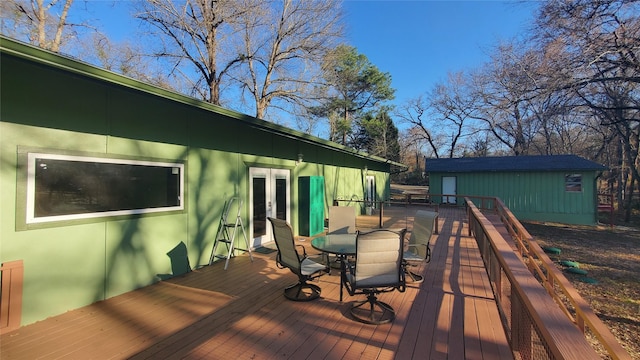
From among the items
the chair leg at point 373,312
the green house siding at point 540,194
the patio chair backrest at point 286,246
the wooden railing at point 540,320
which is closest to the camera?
the wooden railing at point 540,320

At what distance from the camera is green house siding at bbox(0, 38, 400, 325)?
287 cm

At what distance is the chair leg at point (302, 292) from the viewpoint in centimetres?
352

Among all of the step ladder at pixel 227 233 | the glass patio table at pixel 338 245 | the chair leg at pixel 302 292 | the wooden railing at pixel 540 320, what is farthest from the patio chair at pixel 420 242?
the step ladder at pixel 227 233

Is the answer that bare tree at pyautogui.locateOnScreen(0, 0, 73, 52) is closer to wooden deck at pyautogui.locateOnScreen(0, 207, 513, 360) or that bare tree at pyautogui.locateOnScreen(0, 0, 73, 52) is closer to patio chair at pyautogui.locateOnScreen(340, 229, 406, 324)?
wooden deck at pyautogui.locateOnScreen(0, 207, 513, 360)

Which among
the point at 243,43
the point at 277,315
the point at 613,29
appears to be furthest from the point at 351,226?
the point at 243,43

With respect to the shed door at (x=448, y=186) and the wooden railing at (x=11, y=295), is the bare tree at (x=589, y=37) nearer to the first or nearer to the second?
the shed door at (x=448, y=186)

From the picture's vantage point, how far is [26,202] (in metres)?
2.97

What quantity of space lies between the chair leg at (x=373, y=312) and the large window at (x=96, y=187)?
9.95 ft

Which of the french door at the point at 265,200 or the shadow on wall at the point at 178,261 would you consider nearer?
the shadow on wall at the point at 178,261

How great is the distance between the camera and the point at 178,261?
4473mm

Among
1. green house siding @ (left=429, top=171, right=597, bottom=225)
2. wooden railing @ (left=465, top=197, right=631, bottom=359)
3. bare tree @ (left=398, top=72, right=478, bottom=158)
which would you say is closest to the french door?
wooden railing @ (left=465, top=197, right=631, bottom=359)

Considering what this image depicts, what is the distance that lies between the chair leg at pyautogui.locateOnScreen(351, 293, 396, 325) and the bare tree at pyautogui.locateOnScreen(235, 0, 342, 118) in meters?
12.7

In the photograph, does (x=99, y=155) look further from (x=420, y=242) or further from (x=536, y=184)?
(x=536, y=184)

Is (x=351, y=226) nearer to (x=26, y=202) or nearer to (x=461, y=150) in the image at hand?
(x=26, y=202)
